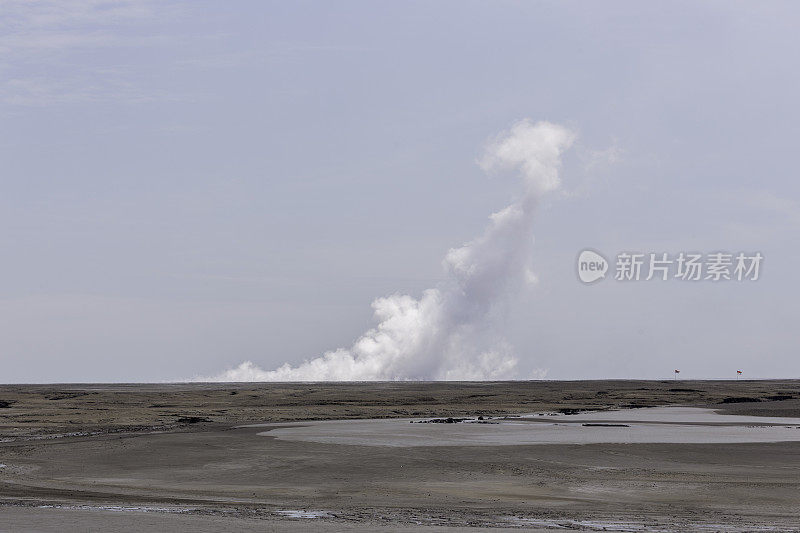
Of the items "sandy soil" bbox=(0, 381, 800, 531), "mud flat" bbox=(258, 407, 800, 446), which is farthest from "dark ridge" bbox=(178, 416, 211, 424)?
"sandy soil" bbox=(0, 381, 800, 531)

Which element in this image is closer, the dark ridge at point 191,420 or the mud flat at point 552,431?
the mud flat at point 552,431

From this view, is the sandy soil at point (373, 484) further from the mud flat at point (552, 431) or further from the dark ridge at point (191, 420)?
the dark ridge at point (191, 420)

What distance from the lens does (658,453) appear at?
130ft

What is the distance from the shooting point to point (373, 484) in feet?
101

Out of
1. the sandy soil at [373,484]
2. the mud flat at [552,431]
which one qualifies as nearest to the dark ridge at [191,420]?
the mud flat at [552,431]

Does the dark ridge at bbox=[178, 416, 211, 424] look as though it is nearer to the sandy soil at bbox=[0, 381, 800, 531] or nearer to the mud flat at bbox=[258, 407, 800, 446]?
the mud flat at bbox=[258, 407, 800, 446]

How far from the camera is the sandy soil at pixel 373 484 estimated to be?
75.4ft

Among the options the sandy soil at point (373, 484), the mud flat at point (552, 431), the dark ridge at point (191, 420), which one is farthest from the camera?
the dark ridge at point (191, 420)

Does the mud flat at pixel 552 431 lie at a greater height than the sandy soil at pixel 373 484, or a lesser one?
greater

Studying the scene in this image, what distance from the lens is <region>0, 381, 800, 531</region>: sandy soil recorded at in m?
23.0

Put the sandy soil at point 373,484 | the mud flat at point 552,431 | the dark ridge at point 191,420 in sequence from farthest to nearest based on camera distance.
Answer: the dark ridge at point 191,420, the mud flat at point 552,431, the sandy soil at point 373,484

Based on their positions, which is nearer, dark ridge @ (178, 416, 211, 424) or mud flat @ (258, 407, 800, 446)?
→ mud flat @ (258, 407, 800, 446)

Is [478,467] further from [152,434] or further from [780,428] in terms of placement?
[780,428]

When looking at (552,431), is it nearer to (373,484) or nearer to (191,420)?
(373,484)
